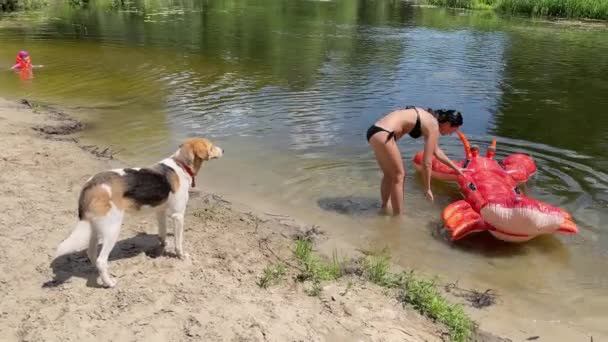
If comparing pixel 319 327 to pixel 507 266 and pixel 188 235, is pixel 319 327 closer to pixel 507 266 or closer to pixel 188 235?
pixel 188 235

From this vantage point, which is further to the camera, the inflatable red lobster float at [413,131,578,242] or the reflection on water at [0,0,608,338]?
the reflection on water at [0,0,608,338]

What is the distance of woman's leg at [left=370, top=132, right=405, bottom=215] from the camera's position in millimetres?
6574

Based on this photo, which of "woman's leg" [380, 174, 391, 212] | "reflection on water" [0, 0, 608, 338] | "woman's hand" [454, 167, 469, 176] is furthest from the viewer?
"woman's leg" [380, 174, 391, 212]

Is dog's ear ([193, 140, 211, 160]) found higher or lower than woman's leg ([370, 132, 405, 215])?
higher

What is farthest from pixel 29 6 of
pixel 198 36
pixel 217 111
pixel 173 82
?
pixel 217 111

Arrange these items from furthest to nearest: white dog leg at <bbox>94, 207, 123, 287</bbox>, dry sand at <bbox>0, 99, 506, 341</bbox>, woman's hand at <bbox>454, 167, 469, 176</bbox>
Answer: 1. woman's hand at <bbox>454, 167, 469, 176</bbox>
2. white dog leg at <bbox>94, 207, 123, 287</bbox>
3. dry sand at <bbox>0, 99, 506, 341</bbox>

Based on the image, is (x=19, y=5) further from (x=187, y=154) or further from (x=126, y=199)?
(x=126, y=199)

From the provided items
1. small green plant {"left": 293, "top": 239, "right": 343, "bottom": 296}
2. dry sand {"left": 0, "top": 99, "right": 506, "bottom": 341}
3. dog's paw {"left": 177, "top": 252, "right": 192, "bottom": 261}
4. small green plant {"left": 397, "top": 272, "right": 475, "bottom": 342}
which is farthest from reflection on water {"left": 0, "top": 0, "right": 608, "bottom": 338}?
dog's paw {"left": 177, "top": 252, "right": 192, "bottom": 261}

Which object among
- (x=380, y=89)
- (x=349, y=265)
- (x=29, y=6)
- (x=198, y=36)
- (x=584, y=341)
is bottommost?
(x=584, y=341)

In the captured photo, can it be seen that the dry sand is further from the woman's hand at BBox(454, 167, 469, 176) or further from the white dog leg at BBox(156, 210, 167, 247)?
the woman's hand at BBox(454, 167, 469, 176)

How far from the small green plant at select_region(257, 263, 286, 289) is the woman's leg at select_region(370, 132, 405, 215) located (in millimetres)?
2393

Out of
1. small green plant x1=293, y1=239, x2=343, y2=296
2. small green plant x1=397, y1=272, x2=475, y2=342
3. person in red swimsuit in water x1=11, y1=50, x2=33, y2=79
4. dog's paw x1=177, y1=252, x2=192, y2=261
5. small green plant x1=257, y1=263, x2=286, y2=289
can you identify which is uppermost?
person in red swimsuit in water x1=11, y1=50, x2=33, y2=79

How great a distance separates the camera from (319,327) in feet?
13.0

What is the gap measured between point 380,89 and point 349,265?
10.1 meters
